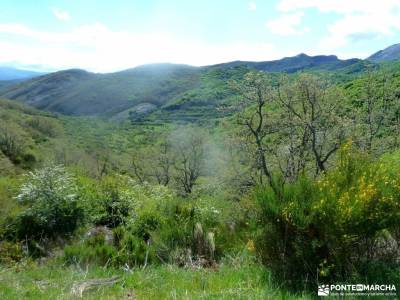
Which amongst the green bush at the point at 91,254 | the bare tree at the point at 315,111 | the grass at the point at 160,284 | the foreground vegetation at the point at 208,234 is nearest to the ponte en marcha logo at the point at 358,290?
the foreground vegetation at the point at 208,234

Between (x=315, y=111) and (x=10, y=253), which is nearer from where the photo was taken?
(x=10, y=253)

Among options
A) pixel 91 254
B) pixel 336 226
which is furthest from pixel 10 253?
pixel 336 226

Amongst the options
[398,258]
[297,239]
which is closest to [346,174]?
[297,239]

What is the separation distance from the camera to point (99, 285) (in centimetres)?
488

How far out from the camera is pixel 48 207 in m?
8.86

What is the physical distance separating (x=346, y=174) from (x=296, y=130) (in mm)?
18293

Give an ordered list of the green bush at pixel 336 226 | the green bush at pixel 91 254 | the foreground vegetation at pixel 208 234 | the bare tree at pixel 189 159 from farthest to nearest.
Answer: the bare tree at pixel 189 159 < the green bush at pixel 91 254 < the foreground vegetation at pixel 208 234 < the green bush at pixel 336 226

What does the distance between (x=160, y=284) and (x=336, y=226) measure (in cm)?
224

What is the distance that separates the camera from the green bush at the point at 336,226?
412cm

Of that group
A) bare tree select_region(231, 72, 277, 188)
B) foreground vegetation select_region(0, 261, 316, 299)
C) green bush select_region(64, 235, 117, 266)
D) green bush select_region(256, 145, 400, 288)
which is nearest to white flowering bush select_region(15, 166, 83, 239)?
green bush select_region(64, 235, 117, 266)

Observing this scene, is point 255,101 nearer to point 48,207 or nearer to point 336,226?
point 48,207

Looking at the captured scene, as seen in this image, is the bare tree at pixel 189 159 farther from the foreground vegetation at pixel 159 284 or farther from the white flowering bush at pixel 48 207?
the foreground vegetation at pixel 159 284

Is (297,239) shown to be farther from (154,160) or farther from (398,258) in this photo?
(154,160)

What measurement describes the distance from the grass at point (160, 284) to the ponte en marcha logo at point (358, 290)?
25 cm
